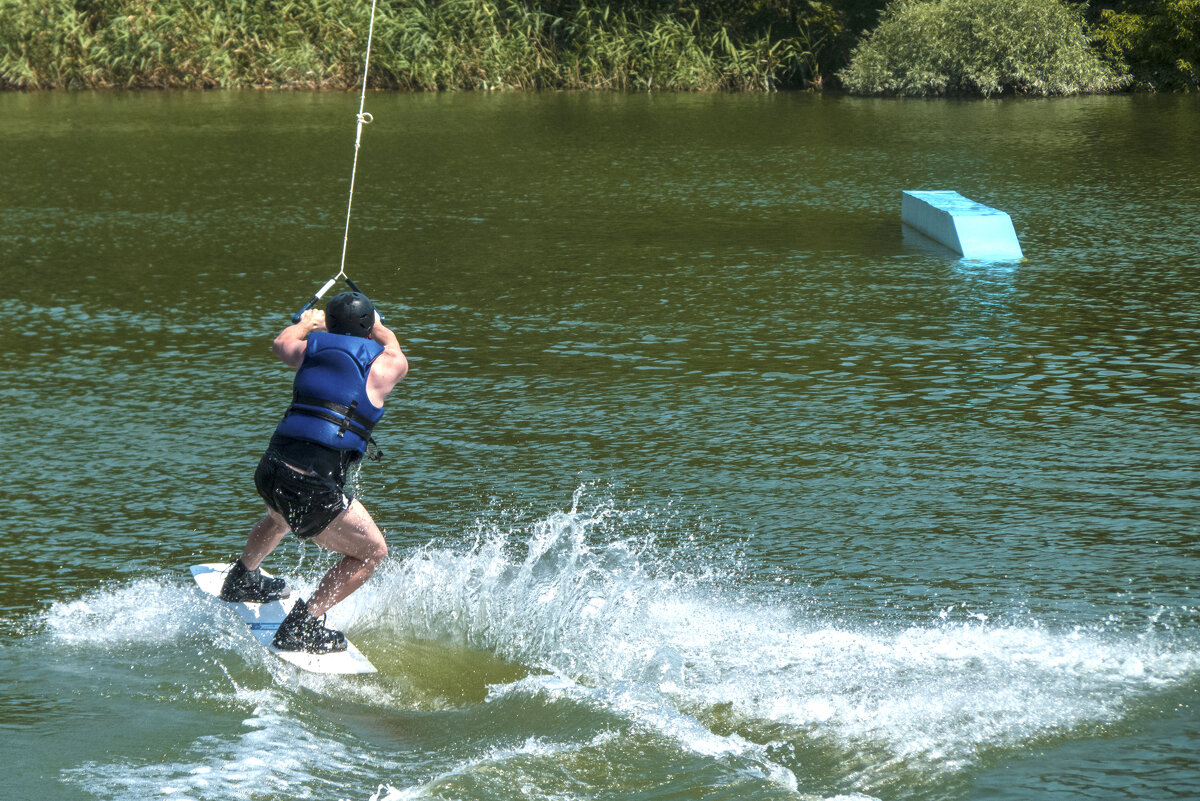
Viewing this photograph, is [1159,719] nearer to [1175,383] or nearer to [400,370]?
[400,370]

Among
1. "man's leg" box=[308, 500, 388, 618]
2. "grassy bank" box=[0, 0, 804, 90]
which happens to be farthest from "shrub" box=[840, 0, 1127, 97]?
"man's leg" box=[308, 500, 388, 618]

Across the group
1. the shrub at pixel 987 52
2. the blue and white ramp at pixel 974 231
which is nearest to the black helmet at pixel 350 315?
the blue and white ramp at pixel 974 231

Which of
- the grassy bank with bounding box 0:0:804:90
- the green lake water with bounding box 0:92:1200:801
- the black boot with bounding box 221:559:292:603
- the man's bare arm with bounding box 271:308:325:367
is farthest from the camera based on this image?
the grassy bank with bounding box 0:0:804:90

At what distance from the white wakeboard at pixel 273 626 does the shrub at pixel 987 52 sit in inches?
1139

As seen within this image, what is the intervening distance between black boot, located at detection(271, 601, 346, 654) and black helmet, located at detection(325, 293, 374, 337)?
3.54ft

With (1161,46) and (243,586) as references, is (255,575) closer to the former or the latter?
(243,586)

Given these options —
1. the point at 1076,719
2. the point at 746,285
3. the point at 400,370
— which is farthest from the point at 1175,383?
the point at 400,370

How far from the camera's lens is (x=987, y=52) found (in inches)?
1300

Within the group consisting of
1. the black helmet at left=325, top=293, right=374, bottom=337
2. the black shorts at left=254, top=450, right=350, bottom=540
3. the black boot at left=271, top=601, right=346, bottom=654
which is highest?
the black helmet at left=325, top=293, right=374, bottom=337

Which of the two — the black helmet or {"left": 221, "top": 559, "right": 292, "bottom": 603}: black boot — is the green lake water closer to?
{"left": 221, "top": 559, "right": 292, "bottom": 603}: black boot

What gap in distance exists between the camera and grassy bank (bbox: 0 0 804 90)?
34.7 metres

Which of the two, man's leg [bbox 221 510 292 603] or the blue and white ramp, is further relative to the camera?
the blue and white ramp

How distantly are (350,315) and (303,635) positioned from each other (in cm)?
124

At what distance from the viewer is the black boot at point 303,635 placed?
19.1 ft
